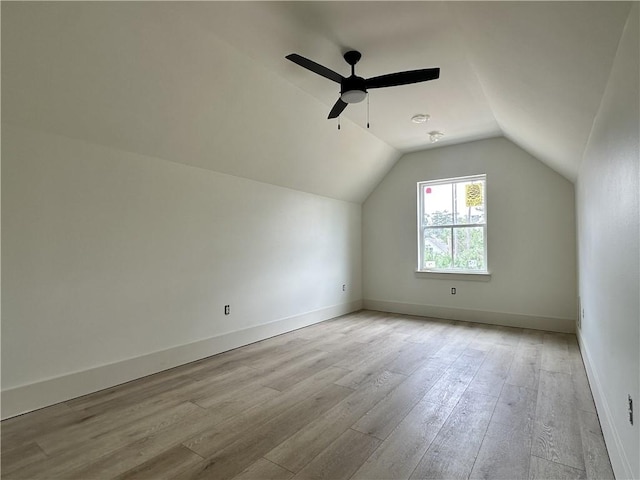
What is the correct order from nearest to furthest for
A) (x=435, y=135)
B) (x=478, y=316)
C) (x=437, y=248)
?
(x=435, y=135) → (x=478, y=316) → (x=437, y=248)

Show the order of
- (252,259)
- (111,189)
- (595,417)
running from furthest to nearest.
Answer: (252,259) < (111,189) < (595,417)

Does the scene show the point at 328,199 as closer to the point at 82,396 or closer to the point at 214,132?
the point at 214,132

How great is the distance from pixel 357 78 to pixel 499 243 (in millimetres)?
3724

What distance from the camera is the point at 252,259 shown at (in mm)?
4289

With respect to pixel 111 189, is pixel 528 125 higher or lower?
higher


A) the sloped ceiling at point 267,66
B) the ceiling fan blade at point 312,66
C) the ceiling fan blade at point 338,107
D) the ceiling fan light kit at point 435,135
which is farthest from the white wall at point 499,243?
the ceiling fan blade at point 312,66

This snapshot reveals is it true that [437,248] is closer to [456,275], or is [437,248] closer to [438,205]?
[456,275]

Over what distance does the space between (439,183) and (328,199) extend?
1922mm

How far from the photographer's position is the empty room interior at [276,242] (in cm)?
185

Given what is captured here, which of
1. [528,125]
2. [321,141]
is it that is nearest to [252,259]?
[321,141]

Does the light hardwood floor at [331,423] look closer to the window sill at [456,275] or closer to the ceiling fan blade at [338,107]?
the window sill at [456,275]

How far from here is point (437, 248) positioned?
225 inches

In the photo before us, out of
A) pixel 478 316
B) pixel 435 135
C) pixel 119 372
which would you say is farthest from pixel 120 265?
pixel 478 316

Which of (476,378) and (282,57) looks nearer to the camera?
(282,57)
